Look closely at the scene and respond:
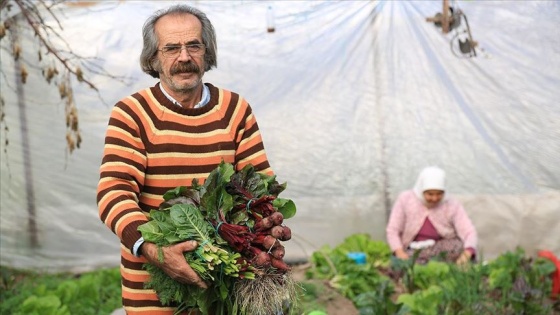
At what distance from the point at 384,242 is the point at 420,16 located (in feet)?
6.47

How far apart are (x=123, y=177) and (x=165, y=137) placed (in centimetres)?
20

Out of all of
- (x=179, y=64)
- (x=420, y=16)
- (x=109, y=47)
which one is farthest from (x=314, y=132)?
(x=179, y=64)

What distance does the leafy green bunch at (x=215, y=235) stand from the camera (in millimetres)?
2943

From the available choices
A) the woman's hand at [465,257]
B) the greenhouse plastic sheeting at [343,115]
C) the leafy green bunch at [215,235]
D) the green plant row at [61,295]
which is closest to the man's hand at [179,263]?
the leafy green bunch at [215,235]

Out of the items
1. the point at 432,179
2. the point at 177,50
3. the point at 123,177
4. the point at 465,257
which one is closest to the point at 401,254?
the point at 465,257

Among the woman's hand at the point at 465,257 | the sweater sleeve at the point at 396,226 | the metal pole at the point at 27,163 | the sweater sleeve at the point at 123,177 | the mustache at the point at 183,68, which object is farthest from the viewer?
the sweater sleeve at the point at 396,226

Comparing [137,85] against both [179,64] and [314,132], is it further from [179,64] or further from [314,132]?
[179,64]

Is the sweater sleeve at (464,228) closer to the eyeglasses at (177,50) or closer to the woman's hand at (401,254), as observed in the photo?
the woman's hand at (401,254)

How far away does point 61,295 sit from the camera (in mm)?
6227

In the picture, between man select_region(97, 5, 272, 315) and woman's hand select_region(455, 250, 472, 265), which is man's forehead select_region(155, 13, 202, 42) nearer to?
man select_region(97, 5, 272, 315)

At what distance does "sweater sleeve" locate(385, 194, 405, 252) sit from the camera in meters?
7.84

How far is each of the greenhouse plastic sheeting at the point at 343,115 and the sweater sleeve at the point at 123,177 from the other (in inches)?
184

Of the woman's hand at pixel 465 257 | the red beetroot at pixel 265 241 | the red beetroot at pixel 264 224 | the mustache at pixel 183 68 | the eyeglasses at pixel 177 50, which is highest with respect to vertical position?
the eyeglasses at pixel 177 50

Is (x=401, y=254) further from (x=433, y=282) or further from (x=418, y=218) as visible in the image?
(x=433, y=282)
